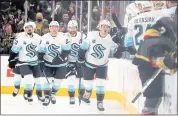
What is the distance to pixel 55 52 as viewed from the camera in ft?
10.7

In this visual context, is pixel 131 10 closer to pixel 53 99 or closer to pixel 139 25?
pixel 139 25

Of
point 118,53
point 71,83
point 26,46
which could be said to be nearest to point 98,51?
point 118,53

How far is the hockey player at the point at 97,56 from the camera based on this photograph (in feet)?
10.1

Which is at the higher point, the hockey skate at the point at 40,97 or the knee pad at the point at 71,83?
the knee pad at the point at 71,83

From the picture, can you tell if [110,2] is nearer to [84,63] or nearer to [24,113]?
[84,63]

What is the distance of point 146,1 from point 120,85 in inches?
49.1

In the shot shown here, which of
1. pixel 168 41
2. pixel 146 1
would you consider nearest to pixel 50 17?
pixel 146 1

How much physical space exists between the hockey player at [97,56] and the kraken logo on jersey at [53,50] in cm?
19

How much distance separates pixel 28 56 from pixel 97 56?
599mm

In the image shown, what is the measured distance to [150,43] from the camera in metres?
2.38

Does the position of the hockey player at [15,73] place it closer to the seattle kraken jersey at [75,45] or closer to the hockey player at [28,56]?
the hockey player at [28,56]

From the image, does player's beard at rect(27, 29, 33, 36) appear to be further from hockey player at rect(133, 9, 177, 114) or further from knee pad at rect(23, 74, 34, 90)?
hockey player at rect(133, 9, 177, 114)

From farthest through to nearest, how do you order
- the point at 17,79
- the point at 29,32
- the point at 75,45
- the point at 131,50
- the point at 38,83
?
the point at 17,79 → the point at 38,83 → the point at 29,32 → the point at 75,45 → the point at 131,50

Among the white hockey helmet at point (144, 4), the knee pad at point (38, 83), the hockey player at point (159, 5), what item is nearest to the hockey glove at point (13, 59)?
the knee pad at point (38, 83)
